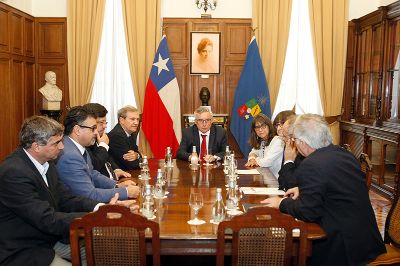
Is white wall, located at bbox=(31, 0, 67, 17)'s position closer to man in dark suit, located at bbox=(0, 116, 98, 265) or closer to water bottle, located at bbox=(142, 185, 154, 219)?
man in dark suit, located at bbox=(0, 116, 98, 265)

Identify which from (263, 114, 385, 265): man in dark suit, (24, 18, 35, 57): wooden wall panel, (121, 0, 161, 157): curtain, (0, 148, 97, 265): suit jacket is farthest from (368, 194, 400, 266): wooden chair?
(24, 18, 35, 57): wooden wall panel

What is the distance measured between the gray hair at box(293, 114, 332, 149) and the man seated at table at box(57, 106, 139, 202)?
1.21 metres

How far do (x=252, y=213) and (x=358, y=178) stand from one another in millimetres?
862

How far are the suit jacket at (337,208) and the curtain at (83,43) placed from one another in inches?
228

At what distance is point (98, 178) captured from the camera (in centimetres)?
369

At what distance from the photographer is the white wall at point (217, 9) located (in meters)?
7.88

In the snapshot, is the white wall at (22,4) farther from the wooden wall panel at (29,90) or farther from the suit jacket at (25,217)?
the suit jacket at (25,217)

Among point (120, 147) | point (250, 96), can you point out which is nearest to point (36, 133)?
point (120, 147)

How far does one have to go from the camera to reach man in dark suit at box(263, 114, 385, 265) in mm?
2578

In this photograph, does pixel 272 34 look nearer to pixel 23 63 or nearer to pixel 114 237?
pixel 23 63

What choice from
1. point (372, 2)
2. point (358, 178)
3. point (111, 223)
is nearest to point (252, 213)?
point (111, 223)

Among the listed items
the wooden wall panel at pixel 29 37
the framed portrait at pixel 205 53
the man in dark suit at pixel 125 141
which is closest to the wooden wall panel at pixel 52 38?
the wooden wall panel at pixel 29 37

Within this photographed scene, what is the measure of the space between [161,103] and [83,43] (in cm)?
169

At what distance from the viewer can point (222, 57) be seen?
7945mm
